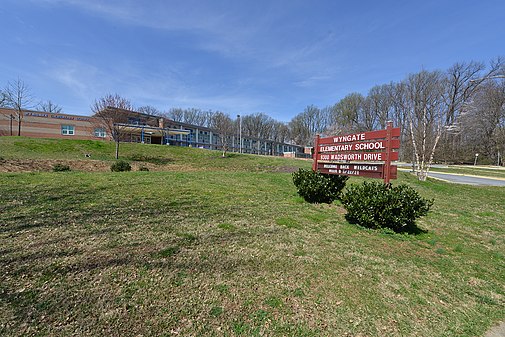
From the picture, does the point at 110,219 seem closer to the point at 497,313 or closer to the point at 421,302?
the point at 421,302

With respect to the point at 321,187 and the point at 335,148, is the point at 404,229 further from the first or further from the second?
the point at 335,148

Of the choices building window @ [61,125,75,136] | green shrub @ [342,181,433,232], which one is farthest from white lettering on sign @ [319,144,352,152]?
building window @ [61,125,75,136]

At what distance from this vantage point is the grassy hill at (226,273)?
216 centimetres

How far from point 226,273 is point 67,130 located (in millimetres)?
47730

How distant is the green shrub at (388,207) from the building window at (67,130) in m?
47.5

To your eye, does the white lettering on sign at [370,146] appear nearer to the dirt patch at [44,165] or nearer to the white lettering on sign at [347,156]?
the white lettering on sign at [347,156]

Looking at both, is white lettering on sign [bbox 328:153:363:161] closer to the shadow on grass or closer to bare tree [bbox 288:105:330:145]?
the shadow on grass

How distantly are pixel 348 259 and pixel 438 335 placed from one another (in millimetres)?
1419

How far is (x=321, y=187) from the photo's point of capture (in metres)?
7.07

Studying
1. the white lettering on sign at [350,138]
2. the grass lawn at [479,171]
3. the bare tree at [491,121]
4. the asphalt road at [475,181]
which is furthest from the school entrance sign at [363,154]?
the bare tree at [491,121]

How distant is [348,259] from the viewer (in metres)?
3.64

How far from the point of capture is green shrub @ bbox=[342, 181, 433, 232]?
16.2ft

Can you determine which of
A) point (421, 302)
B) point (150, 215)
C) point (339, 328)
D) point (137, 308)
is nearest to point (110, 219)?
point (150, 215)

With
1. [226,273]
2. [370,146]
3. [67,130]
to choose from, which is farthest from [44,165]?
[67,130]
